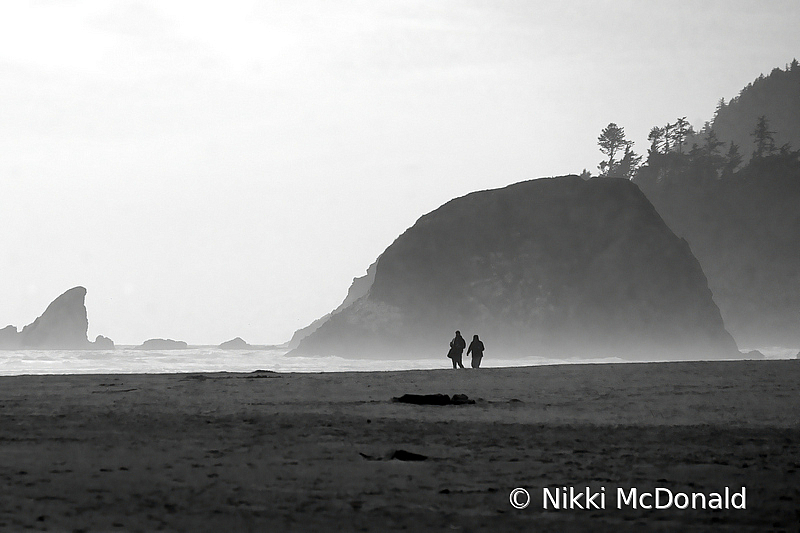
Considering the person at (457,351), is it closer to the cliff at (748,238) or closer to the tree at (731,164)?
the cliff at (748,238)

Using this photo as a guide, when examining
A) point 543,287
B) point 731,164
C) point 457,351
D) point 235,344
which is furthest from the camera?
point 235,344

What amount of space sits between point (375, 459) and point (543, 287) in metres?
79.1

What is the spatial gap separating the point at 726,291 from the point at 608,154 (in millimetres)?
35684

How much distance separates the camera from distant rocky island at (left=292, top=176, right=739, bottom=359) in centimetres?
8350

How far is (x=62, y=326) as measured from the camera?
136125 mm

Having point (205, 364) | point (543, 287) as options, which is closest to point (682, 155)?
point (543, 287)

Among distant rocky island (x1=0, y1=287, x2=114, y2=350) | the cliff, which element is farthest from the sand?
distant rocky island (x1=0, y1=287, x2=114, y2=350)

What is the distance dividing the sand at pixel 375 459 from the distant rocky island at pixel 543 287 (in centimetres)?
6718

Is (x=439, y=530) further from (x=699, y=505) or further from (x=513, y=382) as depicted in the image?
(x=513, y=382)

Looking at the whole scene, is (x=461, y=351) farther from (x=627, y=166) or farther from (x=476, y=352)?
(x=627, y=166)

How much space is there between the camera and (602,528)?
5426mm

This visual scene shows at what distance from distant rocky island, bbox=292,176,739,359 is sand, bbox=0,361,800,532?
220 ft

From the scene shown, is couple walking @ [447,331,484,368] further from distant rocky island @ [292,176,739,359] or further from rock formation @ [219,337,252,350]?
rock formation @ [219,337,252,350]

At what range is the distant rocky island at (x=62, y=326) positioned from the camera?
443 ft
